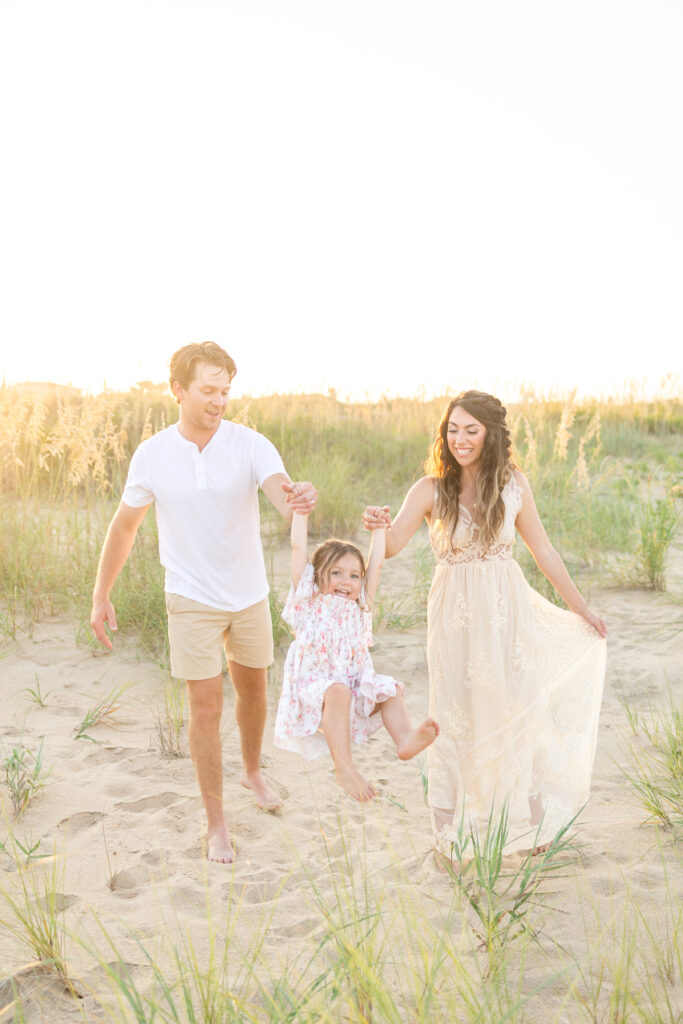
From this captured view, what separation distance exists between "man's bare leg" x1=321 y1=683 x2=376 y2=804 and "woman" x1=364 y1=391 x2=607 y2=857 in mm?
605

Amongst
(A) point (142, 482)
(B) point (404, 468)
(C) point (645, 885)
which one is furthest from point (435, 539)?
(B) point (404, 468)

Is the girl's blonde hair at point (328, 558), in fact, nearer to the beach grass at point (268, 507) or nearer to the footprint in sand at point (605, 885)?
the footprint in sand at point (605, 885)

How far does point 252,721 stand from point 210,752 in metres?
0.38

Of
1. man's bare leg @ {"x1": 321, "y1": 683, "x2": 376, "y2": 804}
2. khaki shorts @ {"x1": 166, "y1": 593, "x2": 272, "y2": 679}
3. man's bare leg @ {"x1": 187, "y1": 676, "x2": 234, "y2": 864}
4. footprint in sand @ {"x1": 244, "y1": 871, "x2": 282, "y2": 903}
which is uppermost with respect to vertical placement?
khaki shorts @ {"x1": 166, "y1": 593, "x2": 272, "y2": 679}

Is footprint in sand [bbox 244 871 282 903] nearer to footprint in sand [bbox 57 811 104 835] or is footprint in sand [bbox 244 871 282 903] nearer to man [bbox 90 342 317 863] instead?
man [bbox 90 342 317 863]

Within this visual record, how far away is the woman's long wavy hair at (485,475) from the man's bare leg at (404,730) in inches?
29.3

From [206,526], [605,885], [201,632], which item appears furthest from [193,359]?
[605,885]

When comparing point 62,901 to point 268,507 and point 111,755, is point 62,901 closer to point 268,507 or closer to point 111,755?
point 111,755

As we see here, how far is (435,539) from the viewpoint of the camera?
3.55m

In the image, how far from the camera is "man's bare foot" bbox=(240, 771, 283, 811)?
3.99 m

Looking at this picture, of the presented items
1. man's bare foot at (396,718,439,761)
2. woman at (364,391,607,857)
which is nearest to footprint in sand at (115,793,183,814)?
woman at (364,391,607,857)

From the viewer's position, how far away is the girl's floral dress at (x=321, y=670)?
315 centimetres

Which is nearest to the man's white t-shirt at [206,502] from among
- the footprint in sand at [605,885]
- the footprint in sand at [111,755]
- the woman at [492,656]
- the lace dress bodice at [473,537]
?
the woman at [492,656]

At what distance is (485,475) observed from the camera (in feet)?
11.1
